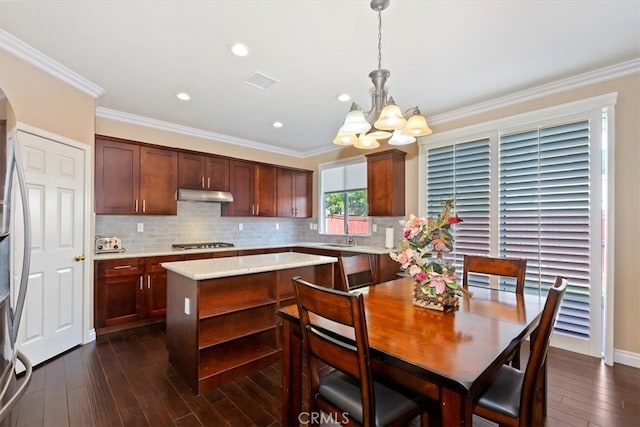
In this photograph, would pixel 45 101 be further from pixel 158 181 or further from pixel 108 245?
pixel 108 245

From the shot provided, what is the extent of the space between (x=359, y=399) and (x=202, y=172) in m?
4.07

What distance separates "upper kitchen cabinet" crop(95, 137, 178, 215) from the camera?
3.71 meters

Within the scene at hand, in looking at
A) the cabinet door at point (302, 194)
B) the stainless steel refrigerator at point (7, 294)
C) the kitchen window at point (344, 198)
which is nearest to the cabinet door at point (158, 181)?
the cabinet door at point (302, 194)

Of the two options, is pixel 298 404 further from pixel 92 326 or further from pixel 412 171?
pixel 412 171

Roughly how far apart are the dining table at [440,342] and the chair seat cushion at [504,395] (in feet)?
0.16

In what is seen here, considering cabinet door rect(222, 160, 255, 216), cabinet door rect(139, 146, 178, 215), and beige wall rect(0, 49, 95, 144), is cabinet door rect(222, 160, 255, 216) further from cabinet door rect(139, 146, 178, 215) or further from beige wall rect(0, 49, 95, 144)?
beige wall rect(0, 49, 95, 144)

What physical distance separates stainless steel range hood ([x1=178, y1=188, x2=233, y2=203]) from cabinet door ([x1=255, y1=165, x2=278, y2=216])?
0.58 m

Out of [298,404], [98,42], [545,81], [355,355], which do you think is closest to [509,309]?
[355,355]

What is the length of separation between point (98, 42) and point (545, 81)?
4145 mm

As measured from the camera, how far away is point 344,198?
5.63 m

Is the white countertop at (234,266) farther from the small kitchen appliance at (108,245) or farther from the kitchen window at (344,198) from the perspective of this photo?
the kitchen window at (344,198)

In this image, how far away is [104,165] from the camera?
3.72 m

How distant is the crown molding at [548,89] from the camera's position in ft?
9.05

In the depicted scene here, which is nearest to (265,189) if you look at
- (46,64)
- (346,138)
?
(46,64)
